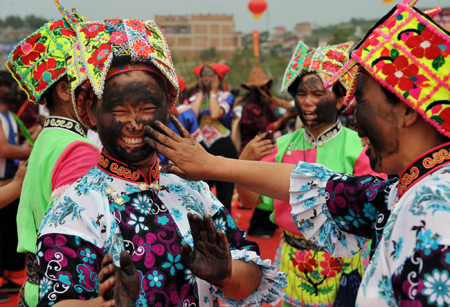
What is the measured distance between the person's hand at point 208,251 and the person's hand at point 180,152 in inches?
12.6

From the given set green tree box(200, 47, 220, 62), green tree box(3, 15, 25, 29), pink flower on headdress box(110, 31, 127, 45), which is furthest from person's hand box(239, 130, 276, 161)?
green tree box(3, 15, 25, 29)

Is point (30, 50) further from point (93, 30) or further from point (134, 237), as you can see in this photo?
point (134, 237)

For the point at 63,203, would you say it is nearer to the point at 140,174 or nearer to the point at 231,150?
the point at 140,174

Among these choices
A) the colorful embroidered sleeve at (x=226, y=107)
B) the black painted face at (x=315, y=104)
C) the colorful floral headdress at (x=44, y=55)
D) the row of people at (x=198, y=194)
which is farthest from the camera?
the colorful embroidered sleeve at (x=226, y=107)

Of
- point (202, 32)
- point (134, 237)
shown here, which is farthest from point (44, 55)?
point (202, 32)

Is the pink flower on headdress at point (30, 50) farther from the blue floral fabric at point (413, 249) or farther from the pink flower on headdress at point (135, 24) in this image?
the blue floral fabric at point (413, 249)

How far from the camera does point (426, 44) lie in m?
1.54

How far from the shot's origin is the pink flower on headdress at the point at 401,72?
1.56 meters

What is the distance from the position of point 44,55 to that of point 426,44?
1887mm

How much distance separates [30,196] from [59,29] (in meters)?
0.87

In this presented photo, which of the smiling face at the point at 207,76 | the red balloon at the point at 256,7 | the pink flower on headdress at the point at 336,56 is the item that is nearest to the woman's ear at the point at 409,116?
the pink flower on headdress at the point at 336,56

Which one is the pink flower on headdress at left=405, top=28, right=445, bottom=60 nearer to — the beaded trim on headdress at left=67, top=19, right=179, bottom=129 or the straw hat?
the beaded trim on headdress at left=67, top=19, right=179, bottom=129

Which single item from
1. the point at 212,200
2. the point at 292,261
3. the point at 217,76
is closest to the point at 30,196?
the point at 212,200

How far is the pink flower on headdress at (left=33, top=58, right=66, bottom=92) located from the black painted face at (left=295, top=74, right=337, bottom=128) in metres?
1.69
